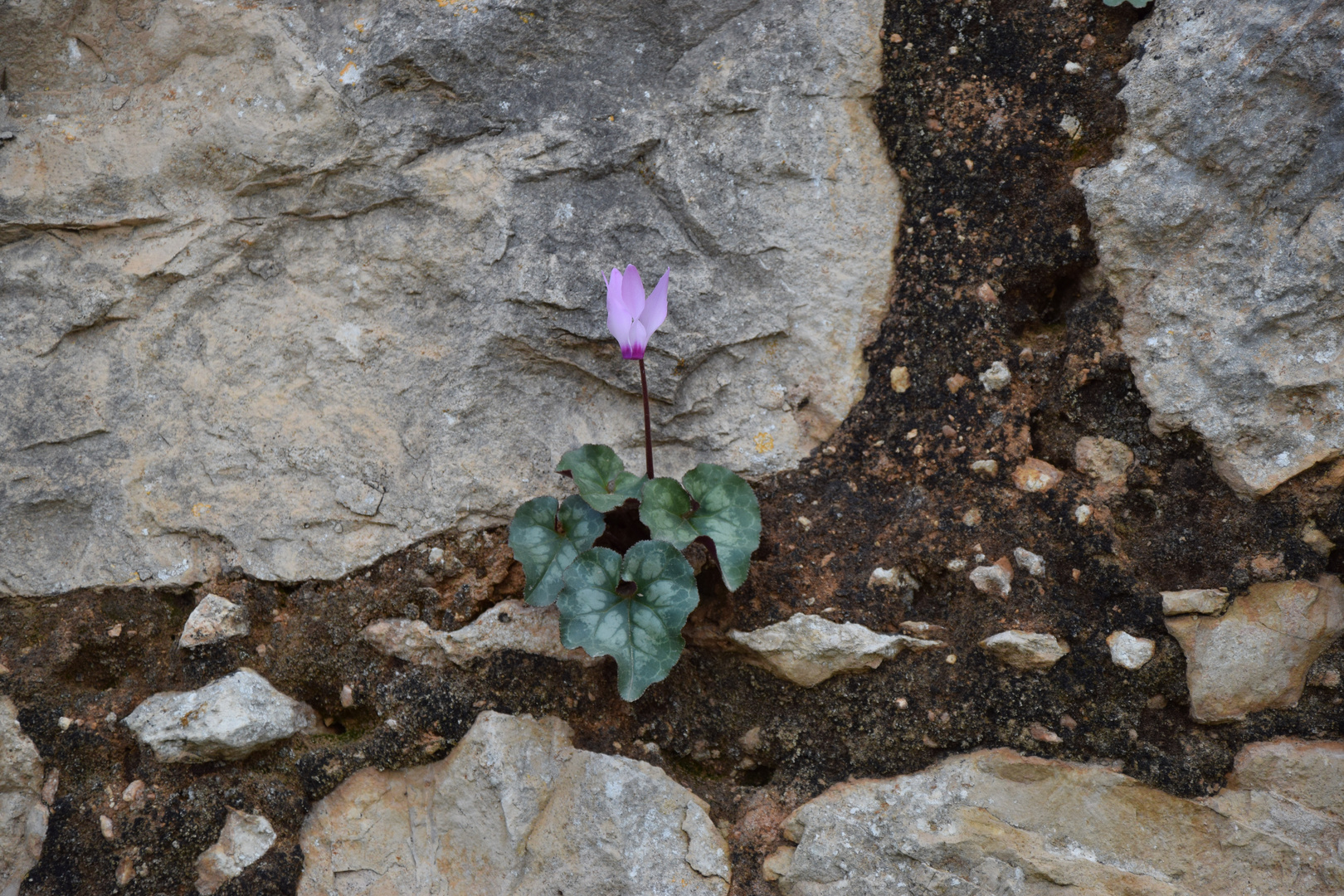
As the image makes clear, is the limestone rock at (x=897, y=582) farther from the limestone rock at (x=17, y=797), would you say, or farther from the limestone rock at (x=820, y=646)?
the limestone rock at (x=17, y=797)

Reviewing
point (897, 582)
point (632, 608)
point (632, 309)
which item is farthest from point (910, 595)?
point (632, 309)

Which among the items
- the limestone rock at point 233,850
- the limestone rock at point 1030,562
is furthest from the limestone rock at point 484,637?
the limestone rock at point 1030,562

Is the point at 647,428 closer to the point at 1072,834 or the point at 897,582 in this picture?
the point at 897,582

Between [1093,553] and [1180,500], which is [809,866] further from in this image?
[1180,500]

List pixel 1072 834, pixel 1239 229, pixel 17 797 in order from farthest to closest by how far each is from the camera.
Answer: pixel 17 797, pixel 1239 229, pixel 1072 834

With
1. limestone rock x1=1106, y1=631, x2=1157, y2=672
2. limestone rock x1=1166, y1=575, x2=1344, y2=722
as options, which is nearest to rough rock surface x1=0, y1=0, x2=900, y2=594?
limestone rock x1=1106, y1=631, x2=1157, y2=672
